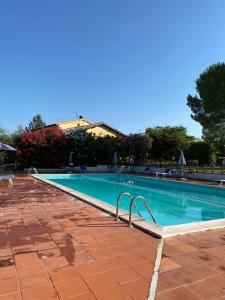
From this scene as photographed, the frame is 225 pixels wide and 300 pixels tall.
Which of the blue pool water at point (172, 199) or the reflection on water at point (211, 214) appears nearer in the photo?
the reflection on water at point (211, 214)

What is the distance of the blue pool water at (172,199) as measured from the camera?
990 cm

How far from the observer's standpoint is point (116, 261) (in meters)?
4.14

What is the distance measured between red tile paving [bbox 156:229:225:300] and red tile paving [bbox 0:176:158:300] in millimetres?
238

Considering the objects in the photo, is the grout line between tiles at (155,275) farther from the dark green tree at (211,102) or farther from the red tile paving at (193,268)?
the dark green tree at (211,102)

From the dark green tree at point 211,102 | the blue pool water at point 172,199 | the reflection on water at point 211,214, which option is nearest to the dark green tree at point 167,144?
the dark green tree at point 211,102

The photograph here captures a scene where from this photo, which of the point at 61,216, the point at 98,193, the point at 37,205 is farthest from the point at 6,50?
the point at 61,216

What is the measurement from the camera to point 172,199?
43.4ft

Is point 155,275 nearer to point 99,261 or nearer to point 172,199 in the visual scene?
point 99,261

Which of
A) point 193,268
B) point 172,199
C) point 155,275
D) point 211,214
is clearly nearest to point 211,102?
point 172,199

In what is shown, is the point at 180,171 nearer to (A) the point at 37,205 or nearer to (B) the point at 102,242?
(A) the point at 37,205

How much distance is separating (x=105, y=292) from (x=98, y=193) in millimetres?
11954

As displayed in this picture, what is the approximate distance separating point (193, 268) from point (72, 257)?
69.6 inches

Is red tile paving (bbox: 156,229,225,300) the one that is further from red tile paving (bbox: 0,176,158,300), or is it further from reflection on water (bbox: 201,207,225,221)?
reflection on water (bbox: 201,207,225,221)

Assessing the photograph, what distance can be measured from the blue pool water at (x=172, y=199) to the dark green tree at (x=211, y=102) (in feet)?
33.8
